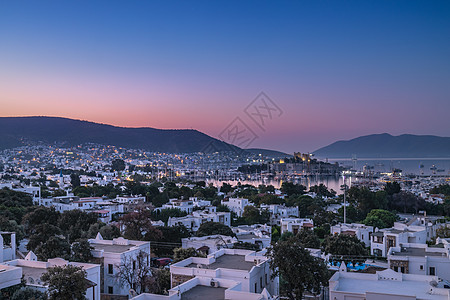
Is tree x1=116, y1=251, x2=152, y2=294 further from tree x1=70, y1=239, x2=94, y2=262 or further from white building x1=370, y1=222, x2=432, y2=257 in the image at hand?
white building x1=370, y1=222, x2=432, y2=257

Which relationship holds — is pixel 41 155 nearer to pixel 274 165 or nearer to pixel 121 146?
pixel 121 146

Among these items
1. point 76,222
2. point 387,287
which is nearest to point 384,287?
point 387,287

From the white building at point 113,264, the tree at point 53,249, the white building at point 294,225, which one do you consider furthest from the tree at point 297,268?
the white building at point 294,225

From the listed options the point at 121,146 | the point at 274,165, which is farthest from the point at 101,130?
the point at 274,165

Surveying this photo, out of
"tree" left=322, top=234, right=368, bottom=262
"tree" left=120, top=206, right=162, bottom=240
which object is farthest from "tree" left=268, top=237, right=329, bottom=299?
"tree" left=120, top=206, right=162, bottom=240

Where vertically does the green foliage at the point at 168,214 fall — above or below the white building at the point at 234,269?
below

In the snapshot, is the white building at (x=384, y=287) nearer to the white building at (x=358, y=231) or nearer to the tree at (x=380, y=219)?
the white building at (x=358, y=231)
